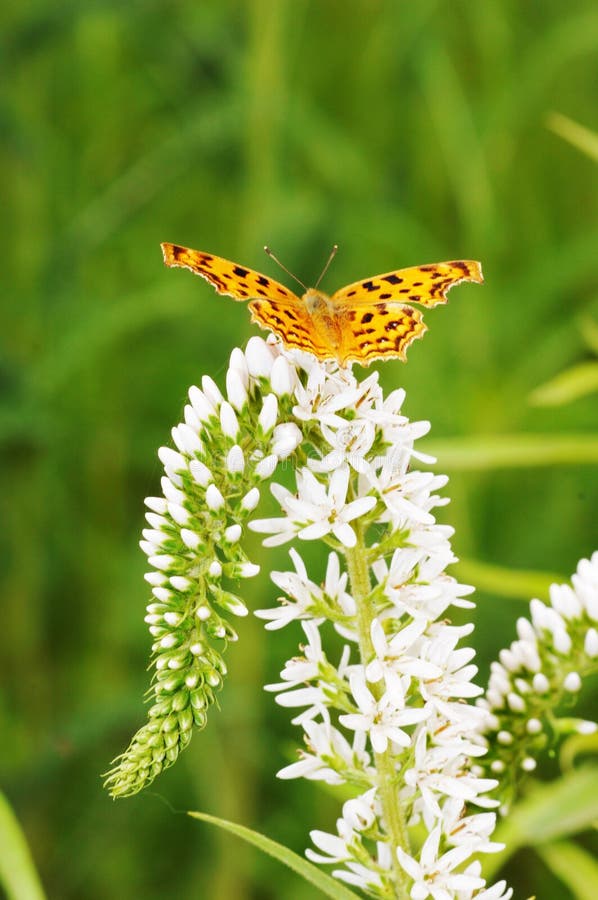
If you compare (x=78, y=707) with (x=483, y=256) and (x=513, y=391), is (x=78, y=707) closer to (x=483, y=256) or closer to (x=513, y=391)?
(x=513, y=391)

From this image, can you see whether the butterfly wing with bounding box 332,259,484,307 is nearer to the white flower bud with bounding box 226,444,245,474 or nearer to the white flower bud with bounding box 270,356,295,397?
the white flower bud with bounding box 270,356,295,397

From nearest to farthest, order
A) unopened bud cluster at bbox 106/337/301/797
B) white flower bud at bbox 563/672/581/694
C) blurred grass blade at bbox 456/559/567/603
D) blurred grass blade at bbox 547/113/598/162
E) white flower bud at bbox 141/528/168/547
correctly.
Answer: unopened bud cluster at bbox 106/337/301/797
white flower bud at bbox 141/528/168/547
white flower bud at bbox 563/672/581/694
blurred grass blade at bbox 456/559/567/603
blurred grass blade at bbox 547/113/598/162

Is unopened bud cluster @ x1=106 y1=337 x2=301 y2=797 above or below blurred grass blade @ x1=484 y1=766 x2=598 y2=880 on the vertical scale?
above

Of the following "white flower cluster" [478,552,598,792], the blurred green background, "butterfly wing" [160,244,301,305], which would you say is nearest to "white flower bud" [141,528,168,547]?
"butterfly wing" [160,244,301,305]

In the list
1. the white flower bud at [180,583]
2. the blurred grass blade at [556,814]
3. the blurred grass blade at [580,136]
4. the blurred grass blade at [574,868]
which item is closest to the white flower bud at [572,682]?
the blurred grass blade at [556,814]

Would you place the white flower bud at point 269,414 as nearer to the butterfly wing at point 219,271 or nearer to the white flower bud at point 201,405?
the white flower bud at point 201,405

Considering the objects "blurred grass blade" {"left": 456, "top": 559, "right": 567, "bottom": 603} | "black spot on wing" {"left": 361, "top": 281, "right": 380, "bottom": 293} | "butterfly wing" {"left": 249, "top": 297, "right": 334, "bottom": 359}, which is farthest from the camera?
"blurred grass blade" {"left": 456, "top": 559, "right": 567, "bottom": 603}

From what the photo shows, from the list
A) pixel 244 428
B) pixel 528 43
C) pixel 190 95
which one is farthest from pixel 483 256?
pixel 244 428

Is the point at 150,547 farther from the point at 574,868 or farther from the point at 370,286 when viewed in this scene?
the point at 574,868
